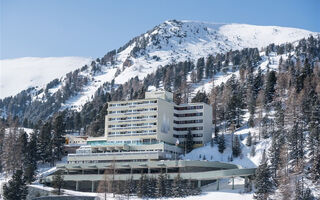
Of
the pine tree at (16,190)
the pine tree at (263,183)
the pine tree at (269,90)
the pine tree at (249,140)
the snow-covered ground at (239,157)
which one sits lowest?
the pine tree at (16,190)

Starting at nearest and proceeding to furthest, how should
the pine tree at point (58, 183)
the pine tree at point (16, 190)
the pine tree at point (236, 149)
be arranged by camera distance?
the pine tree at point (16, 190), the pine tree at point (58, 183), the pine tree at point (236, 149)

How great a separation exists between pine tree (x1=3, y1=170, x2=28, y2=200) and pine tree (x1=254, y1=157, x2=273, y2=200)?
43922 millimetres

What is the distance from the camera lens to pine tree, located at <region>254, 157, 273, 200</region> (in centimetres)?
8966

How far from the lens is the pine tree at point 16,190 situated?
97312 millimetres

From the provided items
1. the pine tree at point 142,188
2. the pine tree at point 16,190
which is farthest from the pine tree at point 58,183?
the pine tree at point 142,188

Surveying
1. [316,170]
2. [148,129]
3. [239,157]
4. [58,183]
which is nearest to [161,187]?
[58,183]

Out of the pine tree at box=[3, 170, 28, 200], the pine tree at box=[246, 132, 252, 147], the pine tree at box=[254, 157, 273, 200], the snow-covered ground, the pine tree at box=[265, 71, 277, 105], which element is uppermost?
the pine tree at box=[265, 71, 277, 105]

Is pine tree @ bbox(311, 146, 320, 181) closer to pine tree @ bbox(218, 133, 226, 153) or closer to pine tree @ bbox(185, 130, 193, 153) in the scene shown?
pine tree @ bbox(218, 133, 226, 153)

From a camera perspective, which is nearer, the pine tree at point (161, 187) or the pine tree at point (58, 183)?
the pine tree at point (161, 187)

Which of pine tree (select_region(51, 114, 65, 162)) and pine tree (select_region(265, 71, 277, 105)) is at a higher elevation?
pine tree (select_region(265, 71, 277, 105))

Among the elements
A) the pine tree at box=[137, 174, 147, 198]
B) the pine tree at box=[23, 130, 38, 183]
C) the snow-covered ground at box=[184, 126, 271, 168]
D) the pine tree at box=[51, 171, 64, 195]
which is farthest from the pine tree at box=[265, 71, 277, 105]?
the pine tree at box=[23, 130, 38, 183]

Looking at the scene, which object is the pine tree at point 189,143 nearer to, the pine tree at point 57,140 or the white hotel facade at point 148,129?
the white hotel facade at point 148,129

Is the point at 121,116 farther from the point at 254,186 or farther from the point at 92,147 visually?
the point at 254,186

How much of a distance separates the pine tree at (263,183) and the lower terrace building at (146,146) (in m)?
9.99
